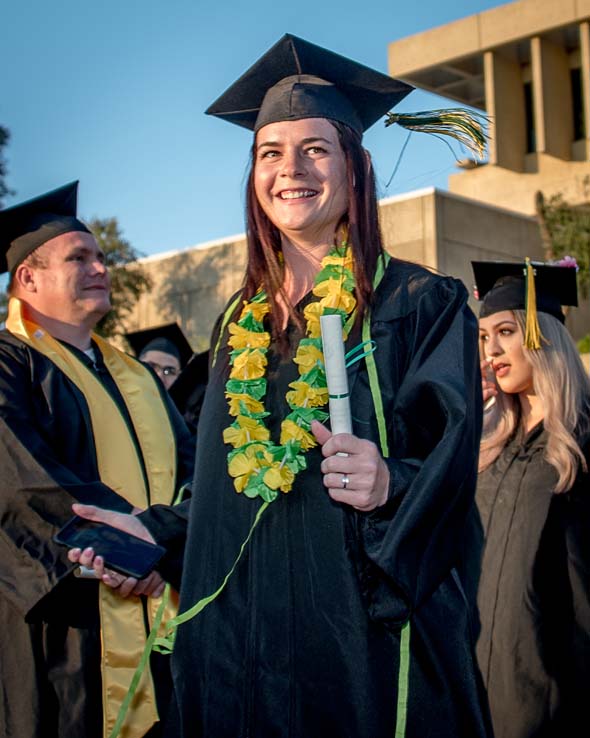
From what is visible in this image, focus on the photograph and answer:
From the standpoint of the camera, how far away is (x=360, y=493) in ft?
7.58

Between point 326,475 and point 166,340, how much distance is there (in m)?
6.67

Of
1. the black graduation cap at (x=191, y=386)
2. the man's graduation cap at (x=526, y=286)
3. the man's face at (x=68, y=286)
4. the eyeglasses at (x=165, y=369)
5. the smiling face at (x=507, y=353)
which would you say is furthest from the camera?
the eyeglasses at (x=165, y=369)

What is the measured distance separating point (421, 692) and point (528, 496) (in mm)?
2645

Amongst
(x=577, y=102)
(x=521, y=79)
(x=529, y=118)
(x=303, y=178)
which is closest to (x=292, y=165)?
(x=303, y=178)

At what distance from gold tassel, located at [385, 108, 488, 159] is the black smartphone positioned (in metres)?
1.51

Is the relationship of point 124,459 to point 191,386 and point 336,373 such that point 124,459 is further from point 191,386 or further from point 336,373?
point 191,386

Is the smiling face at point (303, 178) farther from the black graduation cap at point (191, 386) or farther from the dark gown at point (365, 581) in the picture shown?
the black graduation cap at point (191, 386)

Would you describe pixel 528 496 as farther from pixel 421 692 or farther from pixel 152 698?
pixel 421 692

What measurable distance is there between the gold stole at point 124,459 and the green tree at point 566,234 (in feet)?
60.0

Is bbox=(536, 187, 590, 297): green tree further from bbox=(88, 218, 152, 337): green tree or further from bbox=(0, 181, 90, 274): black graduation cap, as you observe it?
bbox=(0, 181, 90, 274): black graduation cap

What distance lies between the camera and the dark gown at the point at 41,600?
366 cm

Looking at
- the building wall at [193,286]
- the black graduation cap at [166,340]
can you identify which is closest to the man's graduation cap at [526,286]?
the black graduation cap at [166,340]

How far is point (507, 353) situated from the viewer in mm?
5238

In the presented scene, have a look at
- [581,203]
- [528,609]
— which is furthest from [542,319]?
[581,203]
